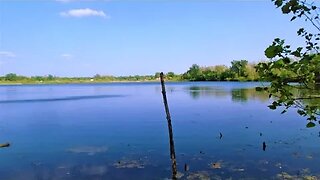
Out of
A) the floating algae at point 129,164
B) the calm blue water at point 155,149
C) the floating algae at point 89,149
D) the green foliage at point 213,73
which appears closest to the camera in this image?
the calm blue water at point 155,149

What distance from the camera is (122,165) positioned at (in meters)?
15.4

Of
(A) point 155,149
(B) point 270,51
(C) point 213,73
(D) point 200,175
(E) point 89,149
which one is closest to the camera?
(B) point 270,51

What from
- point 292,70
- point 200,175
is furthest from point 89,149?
point 292,70

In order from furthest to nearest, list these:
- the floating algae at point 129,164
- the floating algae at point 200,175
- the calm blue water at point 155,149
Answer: the floating algae at point 129,164
the calm blue water at point 155,149
the floating algae at point 200,175

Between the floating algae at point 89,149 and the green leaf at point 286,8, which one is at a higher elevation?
the green leaf at point 286,8

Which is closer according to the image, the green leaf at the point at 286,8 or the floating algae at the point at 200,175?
the green leaf at the point at 286,8

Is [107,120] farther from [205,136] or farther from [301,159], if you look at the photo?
[301,159]

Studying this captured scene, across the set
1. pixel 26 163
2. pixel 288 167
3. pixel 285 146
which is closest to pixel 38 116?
pixel 26 163

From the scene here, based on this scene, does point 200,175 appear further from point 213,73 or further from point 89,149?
point 213,73

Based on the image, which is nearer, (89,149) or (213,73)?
(89,149)

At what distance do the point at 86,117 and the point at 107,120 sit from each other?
3749 millimetres

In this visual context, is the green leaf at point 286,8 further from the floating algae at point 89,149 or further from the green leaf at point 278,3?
the floating algae at point 89,149

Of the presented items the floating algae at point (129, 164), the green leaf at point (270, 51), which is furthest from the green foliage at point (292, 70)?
the floating algae at point (129, 164)

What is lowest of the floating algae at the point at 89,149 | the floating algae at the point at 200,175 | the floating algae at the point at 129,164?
the floating algae at the point at 89,149
